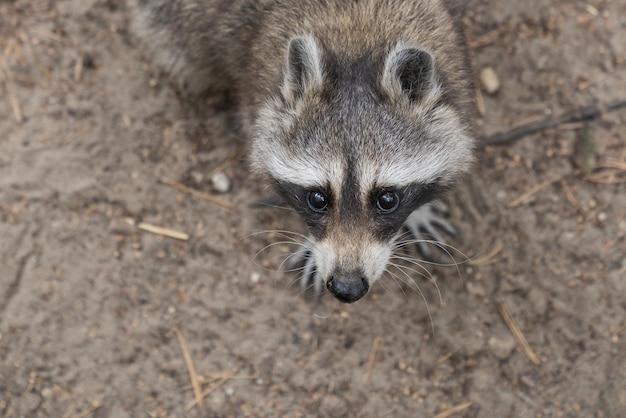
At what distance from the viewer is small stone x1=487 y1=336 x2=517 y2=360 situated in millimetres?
3256

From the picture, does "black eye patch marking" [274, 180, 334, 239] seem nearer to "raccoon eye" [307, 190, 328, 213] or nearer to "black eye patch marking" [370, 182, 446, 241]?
"raccoon eye" [307, 190, 328, 213]

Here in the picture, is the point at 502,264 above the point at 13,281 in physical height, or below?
above

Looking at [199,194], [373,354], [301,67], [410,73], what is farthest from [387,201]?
[199,194]

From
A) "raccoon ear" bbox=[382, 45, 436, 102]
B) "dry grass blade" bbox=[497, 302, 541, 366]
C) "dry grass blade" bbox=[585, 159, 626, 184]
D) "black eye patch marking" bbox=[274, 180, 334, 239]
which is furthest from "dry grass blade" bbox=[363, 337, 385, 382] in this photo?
"dry grass blade" bbox=[585, 159, 626, 184]

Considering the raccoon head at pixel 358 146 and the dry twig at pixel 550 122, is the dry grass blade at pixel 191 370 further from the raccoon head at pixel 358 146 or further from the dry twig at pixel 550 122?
the dry twig at pixel 550 122

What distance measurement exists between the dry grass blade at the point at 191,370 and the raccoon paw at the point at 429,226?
142cm

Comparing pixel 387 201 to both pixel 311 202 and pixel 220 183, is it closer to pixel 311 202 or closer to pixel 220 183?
pixel 311 202

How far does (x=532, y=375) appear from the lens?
3227mm

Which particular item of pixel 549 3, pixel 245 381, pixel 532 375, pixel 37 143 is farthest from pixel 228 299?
pixel 549 3

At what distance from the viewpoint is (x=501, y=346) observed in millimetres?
3262

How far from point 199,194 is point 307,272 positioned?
794 millimetres

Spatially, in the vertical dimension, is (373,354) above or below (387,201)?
below

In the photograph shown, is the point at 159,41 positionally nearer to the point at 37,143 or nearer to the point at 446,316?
the point at 37,143

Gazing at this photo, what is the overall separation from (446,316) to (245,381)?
3.79ft
